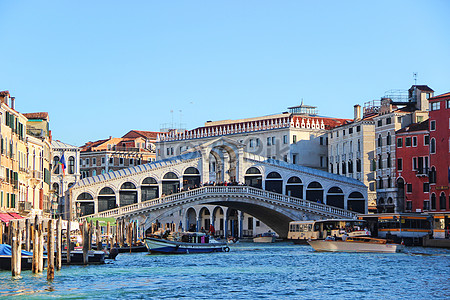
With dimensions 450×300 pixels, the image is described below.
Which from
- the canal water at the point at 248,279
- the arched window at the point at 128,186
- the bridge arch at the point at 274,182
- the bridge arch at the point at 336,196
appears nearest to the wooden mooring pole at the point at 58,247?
the canal water at the point at 248,279

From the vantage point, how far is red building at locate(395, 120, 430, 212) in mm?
73750

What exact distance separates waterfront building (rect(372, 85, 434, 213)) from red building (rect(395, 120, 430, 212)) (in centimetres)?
58

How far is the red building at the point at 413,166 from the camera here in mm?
73750

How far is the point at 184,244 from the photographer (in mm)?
57781

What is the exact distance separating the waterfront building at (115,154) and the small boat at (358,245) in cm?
5363

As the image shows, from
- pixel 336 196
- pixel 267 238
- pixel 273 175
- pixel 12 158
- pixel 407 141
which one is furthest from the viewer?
pixel 267 238

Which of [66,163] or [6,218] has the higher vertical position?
[66,163]

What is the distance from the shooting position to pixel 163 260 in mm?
51031

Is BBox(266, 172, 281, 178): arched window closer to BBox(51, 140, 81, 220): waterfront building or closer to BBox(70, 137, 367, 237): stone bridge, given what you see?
BBox(70, 137, 367, 237): stone bridge

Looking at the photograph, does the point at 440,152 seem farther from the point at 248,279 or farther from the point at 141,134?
the point at 141,134

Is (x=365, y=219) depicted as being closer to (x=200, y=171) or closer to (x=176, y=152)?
(x=200, y=171)

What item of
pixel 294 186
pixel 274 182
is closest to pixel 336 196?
pixel 294 186

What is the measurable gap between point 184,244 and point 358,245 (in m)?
10.3

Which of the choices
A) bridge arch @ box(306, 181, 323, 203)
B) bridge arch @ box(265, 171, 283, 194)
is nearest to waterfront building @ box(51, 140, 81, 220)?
bridge arch @ box(265, 171, 283, 194)
